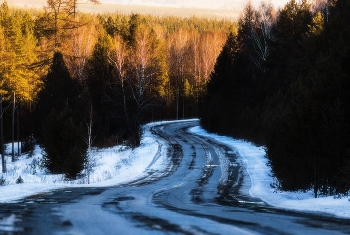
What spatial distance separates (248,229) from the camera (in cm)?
730

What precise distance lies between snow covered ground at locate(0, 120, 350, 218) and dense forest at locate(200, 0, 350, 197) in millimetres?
1080

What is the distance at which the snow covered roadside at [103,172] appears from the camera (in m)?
15.0

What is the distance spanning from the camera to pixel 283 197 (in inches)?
568

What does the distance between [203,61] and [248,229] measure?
2899 inches

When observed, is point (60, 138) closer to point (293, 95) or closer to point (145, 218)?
point (293, 95)

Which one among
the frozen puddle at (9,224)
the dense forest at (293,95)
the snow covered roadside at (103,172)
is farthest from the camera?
the snow covered roadside at (103,172)

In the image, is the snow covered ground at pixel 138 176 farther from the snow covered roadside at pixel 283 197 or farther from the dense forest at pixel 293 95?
the dense forest at pixel 293 95

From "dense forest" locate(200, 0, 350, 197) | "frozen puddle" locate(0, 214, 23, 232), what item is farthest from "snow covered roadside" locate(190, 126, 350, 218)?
"frozen puddle" locate(0, 214, 23, 232)

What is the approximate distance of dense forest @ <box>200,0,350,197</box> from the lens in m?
13.4

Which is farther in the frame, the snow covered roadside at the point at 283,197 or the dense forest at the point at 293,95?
the dense forest at the point at 293,95

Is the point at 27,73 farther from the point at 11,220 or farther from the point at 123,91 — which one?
the point at 11,220

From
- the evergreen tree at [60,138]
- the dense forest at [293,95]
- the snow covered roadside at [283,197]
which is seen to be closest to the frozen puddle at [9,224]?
the snow covered roadside at [283,197]

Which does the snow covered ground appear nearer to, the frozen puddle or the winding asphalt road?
the winding asphalt road

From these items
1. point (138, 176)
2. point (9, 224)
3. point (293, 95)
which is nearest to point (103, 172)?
point (138, 176)
